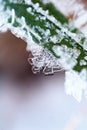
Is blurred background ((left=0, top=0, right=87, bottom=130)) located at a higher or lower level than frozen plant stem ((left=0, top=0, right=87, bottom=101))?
lower

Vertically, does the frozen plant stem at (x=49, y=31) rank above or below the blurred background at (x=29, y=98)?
above

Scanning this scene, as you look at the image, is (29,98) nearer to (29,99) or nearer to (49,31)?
(29,99)

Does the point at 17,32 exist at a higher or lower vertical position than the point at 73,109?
Result: higher

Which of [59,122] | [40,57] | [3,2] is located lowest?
[59,122]

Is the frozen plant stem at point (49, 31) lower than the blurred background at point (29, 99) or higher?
higher

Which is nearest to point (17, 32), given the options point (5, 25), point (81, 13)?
point (5, 25)

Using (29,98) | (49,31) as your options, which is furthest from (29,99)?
(49,31)

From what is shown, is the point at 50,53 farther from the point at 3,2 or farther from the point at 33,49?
the point at 3,2
